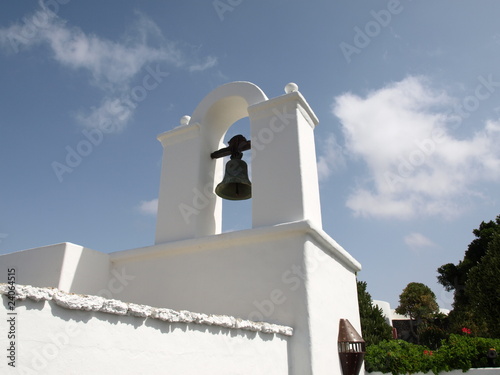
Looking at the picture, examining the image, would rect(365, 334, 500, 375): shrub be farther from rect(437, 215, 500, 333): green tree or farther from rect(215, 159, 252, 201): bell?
rect(437, 215, 500, 333): green tree

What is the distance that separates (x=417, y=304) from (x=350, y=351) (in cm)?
3037

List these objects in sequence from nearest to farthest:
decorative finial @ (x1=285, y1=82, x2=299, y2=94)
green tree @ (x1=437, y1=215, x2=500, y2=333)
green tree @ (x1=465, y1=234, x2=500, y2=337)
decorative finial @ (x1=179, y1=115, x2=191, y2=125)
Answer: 1. decorative finial @ (x1=285, y1=82, x2=299, y2=94)
2. decorative finial @ (x1=179, y1=115, x2=191, y2=125)
3. green tree @ (x1=465, y1=234, x2=500, y2=337)
4. green tree @ (x1=437, y1=215, x2=500, y2=333)

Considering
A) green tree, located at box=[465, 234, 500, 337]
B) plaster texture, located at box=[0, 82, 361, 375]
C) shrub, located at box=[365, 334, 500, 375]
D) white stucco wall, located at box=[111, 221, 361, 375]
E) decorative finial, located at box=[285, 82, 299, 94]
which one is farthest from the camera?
green tree, located at box=[465, 234, 500, 337]

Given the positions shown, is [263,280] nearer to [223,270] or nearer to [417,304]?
[223,270]

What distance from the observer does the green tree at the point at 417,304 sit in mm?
30500

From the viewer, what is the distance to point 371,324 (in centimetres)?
1256

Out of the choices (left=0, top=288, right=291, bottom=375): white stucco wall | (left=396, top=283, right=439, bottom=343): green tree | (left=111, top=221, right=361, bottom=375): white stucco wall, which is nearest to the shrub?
(left=111, top=221, right=361, bottom=375): white stucco wall

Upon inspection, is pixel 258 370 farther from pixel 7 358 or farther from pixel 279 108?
pixel 279 108

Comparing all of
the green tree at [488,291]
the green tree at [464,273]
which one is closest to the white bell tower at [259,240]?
the green tree at [488,291]

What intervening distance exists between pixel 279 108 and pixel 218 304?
278 cm

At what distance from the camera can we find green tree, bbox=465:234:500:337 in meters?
15.2

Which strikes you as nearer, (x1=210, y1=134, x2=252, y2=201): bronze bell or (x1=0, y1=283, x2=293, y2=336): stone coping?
(x1=0, y1=283, x2=293, y2=336): stone coping

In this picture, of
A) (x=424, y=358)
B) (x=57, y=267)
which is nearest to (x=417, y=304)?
(x=424, y=358)

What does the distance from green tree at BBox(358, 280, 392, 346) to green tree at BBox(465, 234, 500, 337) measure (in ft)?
17.6
